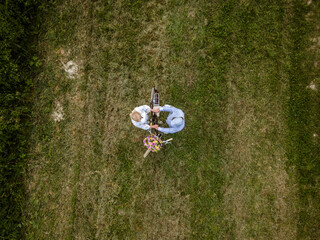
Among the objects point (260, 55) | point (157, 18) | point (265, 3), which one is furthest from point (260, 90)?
point (157, 18)

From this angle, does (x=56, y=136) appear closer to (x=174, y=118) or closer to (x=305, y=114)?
(x=174, y=118)

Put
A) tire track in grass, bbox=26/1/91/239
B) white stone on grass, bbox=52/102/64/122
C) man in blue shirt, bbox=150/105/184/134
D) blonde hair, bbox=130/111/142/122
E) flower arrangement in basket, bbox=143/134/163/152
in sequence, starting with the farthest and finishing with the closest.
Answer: white stone on grass, bbox=52/102/64/122 < tire track in grass, bbox=26/1/91/239 < flower arrangement in basket, bbox=143/134/163/152 < man in blue shirt, bbox=150/105/184/134 < blonde hair, bbox=130/111/142/122

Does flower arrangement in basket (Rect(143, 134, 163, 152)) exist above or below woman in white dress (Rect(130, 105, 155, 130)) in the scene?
below

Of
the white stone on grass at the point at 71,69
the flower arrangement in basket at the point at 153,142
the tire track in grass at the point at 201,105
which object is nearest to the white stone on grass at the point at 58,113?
the white stone on grass at the point at 71,69

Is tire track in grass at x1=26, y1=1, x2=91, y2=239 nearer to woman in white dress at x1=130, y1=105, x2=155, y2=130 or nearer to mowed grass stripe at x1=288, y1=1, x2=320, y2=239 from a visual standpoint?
woman in white dress at x1=130, y1=105, x2=155, y2=130

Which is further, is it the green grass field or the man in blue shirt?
the green grass field

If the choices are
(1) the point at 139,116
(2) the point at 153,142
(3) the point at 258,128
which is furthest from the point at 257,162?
(1) the point at 139,116

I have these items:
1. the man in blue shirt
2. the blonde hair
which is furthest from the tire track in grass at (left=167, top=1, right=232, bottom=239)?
the blonde hair

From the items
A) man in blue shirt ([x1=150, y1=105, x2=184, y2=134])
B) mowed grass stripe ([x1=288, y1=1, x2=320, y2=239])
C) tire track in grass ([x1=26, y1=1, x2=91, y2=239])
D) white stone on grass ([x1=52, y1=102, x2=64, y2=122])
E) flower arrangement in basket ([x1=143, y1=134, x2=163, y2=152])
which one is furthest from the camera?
white stone on grass ([x1=52, y1=102, x2=64, y2=122])
